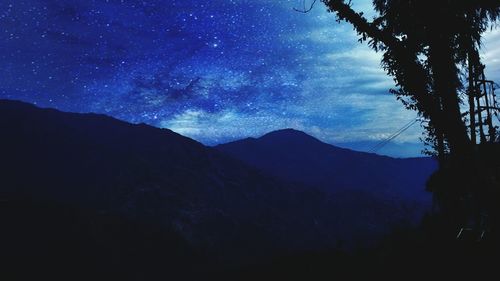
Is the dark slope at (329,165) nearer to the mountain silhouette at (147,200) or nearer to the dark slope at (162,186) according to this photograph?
the mountain silhouette at (147,200)

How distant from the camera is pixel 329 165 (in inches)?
6063

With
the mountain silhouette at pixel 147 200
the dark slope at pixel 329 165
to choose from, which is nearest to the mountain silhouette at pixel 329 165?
the dark slope at pixel 329 165

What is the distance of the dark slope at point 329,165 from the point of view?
141625 mm

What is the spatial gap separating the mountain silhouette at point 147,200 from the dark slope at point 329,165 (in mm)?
38560

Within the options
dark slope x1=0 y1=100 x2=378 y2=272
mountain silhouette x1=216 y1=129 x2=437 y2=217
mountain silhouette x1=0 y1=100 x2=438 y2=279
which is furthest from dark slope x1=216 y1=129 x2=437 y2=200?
dark slope x1=0 y1=100 x2=378 y2=272

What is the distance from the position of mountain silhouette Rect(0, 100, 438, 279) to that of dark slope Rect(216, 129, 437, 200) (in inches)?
1518

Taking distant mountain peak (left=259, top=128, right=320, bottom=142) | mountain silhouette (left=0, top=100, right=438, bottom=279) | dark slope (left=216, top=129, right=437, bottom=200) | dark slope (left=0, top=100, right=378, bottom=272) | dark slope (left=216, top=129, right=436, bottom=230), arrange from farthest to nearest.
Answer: distant mountain peak (left=259, top=128, right=320, bottom=142) < dark slope (left=216, top=129, right=437, bottom=200) < dark slope (left=216, top=129, right=436, bottom=230) < dark slope (left=0, top=100, right=378, bottom=272) < mountain silhouette (left=0, top=100, right=438, bottom=279)

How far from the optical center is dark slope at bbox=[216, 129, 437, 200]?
465 ft

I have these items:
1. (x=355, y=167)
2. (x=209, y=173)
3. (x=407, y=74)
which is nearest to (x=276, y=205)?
(x=209, y=173)

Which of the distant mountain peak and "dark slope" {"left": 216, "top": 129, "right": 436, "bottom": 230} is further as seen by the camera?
the distant mountain peak

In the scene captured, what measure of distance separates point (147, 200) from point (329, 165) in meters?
103

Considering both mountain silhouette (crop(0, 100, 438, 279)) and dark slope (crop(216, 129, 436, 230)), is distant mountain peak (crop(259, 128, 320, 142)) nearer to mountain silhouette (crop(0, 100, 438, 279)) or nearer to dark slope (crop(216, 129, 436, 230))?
dark slope (crop(216, 129, 436, 230))

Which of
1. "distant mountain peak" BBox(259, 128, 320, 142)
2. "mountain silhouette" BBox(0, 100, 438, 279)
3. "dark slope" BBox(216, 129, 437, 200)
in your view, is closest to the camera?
"mountain silhouette" BBox(0, 100, 438, 279)

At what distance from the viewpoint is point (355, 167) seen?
154500mm
